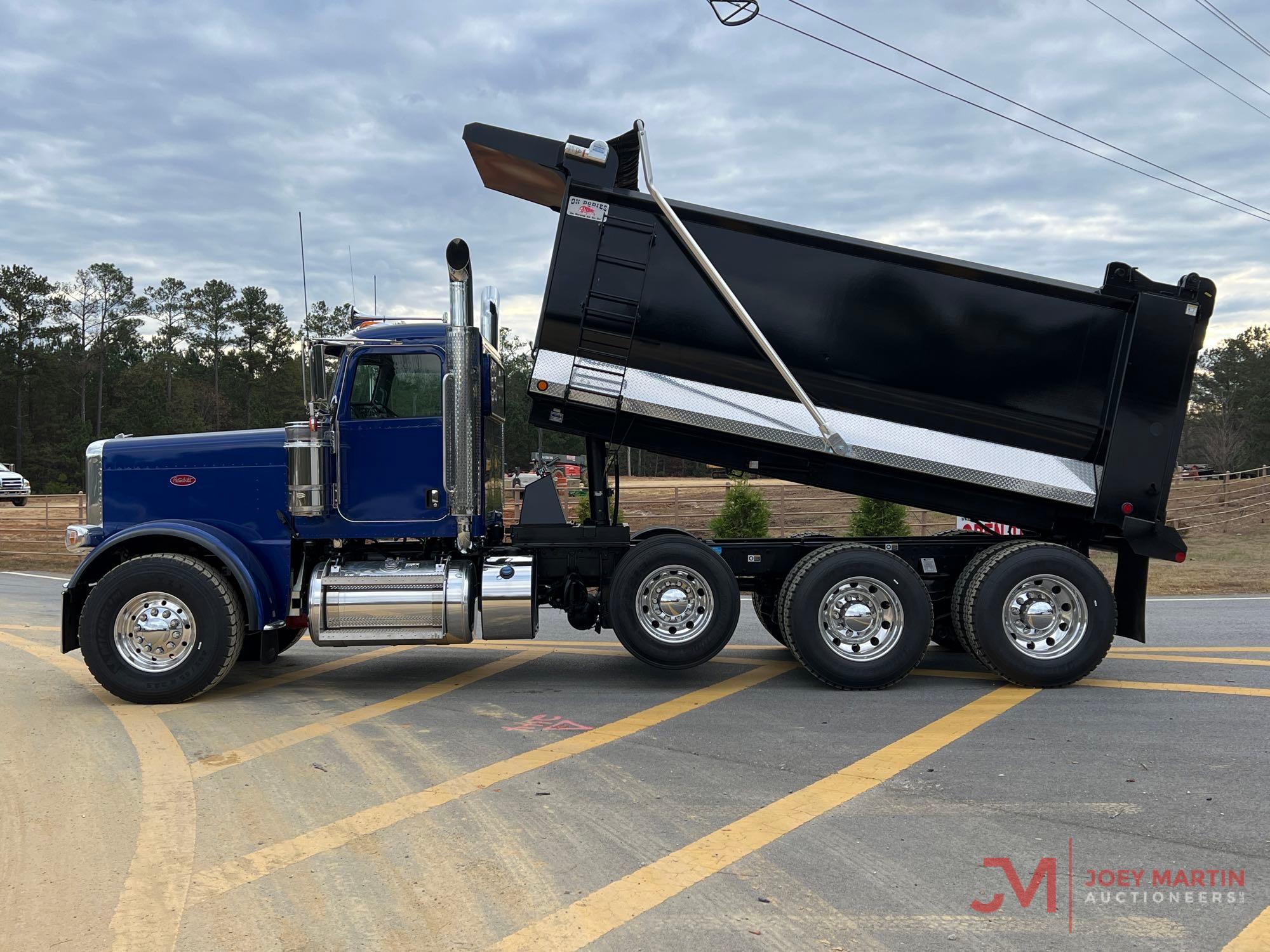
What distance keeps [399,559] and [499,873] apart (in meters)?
3.98

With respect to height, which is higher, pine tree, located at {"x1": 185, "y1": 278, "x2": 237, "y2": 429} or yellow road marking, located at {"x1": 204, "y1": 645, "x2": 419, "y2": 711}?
pine tree, located at {"x1": 185, "y1": 278, "x2": 237, "y2": 429}

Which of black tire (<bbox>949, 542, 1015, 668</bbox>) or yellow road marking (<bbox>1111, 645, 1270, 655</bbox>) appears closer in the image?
black tire (<bbox>949, 542, 1015, 668</bbox>)

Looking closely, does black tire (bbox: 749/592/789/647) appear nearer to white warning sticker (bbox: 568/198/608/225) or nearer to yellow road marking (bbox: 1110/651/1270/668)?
yellow road marking (bbox: 1110/651/1270/668)

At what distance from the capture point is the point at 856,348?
7.18 meters

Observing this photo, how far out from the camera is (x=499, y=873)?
388 cm

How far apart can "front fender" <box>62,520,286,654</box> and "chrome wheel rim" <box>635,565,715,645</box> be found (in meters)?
2.80

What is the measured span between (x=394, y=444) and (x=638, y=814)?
387 centimetres

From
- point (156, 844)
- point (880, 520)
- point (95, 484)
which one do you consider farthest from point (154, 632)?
point (880, 520)

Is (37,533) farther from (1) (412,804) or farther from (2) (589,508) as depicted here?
(1) (412,804)

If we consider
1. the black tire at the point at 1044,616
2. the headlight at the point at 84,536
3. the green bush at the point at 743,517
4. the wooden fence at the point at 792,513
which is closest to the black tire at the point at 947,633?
the black tire at the point at 1044,616

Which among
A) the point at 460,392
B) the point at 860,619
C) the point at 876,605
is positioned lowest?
the point at 860,619

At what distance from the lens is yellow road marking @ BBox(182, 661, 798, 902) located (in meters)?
3.90

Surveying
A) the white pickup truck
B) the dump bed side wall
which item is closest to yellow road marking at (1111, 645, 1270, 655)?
the dump bed side wall

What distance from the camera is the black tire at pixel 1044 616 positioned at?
710 centimetres
